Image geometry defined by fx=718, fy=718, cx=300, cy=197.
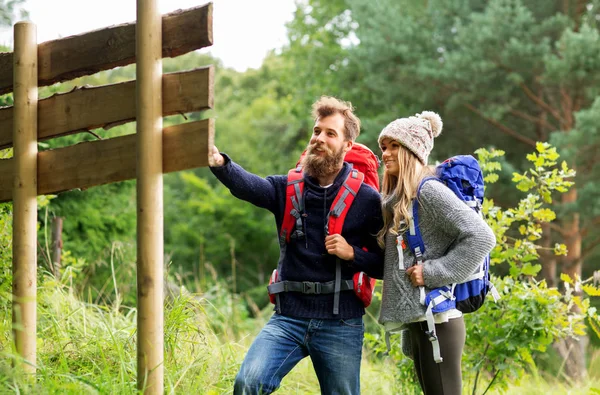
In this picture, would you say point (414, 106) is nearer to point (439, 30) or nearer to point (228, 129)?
point (439, 30)

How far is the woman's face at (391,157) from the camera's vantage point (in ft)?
11.8

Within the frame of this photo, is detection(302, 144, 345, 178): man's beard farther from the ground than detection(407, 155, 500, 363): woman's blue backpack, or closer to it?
farther from the ground

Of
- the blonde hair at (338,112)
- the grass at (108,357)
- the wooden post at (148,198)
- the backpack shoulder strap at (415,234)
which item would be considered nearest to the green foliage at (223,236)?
the grass at (108,357)

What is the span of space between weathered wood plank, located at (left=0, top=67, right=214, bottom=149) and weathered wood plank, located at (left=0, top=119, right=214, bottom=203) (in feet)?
0.27

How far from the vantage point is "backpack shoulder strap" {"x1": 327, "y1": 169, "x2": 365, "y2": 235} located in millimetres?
3582

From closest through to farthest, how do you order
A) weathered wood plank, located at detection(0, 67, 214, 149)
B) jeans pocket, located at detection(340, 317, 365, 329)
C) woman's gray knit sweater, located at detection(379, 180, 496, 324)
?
weathered wood plank, located at detection(0, 67, 214, 149) < woman's gray knit sweater, located at detection(379, 180, 496, 324) < jeans pocket, located at detection(340, 317, 365, 329)

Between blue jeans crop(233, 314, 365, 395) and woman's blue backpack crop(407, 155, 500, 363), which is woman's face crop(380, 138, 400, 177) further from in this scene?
blue jeans crop(233, 314, 365, 395)

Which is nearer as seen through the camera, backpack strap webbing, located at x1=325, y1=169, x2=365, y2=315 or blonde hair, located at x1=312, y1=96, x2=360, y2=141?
backpack strap webbing, located at x1=325, y1=169, x2=365, y2=315

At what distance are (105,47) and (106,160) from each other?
476 mm

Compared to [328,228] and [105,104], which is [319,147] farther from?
[105,104]

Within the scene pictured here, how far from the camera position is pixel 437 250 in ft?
11.3

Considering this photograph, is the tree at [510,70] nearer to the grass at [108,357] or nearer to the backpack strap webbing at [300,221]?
the grass at [108,357]

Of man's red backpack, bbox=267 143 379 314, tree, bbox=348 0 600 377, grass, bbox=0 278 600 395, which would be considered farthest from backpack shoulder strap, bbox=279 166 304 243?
tree, bbox=348 0 600 377

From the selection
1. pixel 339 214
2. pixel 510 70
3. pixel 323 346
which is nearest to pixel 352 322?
pixel 323 346
